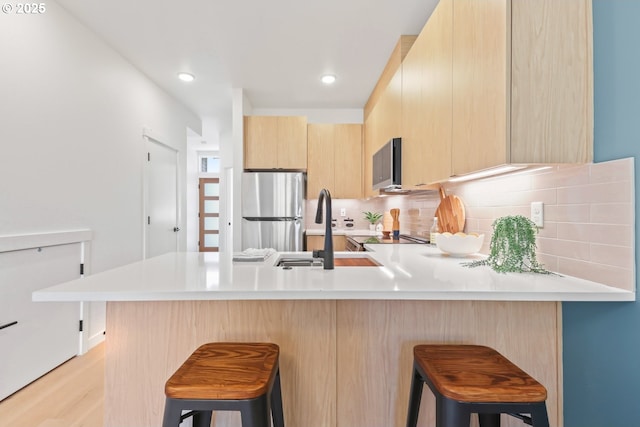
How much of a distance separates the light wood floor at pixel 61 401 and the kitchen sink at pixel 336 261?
135 cm

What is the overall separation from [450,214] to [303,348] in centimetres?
142

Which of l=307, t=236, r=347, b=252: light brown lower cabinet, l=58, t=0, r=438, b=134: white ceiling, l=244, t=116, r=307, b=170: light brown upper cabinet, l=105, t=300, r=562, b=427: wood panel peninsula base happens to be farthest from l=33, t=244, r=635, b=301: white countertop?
l=244, t=116, r=307, b=170: light brown upper cabinet

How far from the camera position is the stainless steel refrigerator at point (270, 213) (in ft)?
12.5

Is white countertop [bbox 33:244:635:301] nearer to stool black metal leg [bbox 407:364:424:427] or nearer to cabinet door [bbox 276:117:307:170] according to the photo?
stool black metal leg [bbox 407:364:424:427]

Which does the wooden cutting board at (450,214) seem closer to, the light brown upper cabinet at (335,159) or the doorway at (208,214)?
the light brown upper cabinet at (335,159)

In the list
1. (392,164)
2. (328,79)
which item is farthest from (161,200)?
(392,164)

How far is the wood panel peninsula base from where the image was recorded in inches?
52.6

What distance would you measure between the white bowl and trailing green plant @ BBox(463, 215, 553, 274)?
0.38 m

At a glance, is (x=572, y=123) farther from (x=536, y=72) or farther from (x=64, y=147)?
(x=64, y=147)

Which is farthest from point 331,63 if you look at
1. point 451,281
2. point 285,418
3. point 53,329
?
point 53,329

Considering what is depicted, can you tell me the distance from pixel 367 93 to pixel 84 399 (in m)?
3.85

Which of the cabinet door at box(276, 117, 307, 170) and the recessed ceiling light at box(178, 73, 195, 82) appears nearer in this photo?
the recessed ceiling light at box(178, 73, 195, 82)

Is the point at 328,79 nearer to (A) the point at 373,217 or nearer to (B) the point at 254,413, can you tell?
(A) the point at 373,217

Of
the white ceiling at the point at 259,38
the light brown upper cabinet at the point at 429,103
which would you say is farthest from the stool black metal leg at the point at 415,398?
the white ceiling at the point at 259,38
